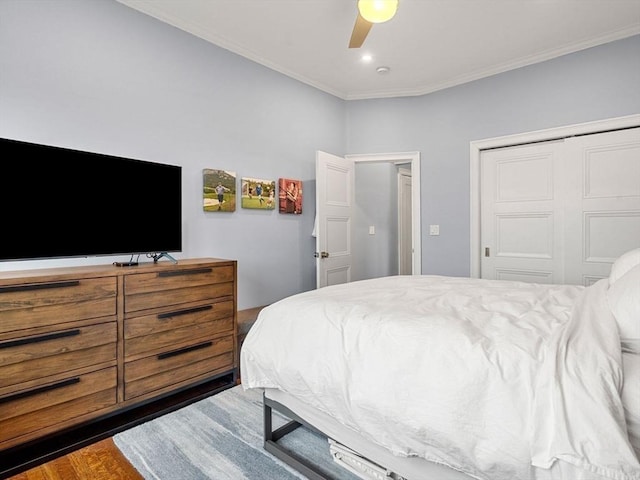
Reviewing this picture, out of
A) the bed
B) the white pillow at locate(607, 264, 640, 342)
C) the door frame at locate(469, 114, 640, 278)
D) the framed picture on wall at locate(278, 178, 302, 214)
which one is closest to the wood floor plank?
the bed

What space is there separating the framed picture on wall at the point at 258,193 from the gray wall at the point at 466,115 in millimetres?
1404

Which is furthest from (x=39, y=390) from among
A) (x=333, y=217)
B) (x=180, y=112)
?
(x=333, y=217)

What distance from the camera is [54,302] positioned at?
1863mm

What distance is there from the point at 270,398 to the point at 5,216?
171 centimetres

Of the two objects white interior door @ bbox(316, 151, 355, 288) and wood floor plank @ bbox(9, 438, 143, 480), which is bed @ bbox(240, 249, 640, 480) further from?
white interior door @ bbox(316, 151, 355, 288)

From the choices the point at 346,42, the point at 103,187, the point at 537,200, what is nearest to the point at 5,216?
the point at 103,187

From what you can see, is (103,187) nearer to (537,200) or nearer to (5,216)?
(5,216)

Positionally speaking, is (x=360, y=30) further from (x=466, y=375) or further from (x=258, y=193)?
(x=466, y=375)

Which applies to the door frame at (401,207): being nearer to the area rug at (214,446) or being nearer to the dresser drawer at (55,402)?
the area rug at (214,446)

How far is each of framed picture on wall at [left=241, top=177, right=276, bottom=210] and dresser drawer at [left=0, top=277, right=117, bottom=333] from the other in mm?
1559

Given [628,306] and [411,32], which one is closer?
[628,306]

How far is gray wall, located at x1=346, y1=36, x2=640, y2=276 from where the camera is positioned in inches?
123

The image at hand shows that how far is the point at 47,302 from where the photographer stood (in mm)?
1840

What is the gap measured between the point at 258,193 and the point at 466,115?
2453 millimetres
